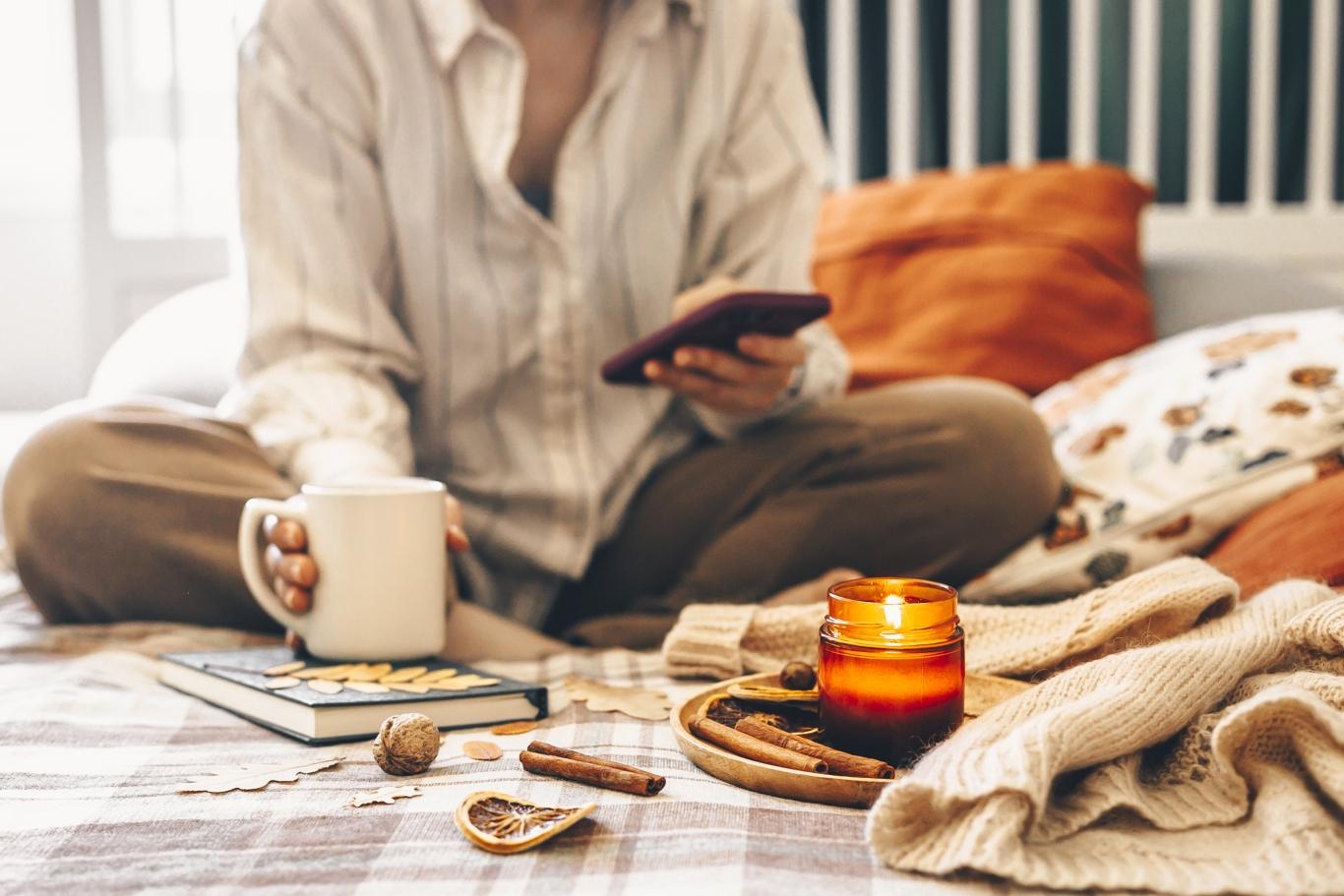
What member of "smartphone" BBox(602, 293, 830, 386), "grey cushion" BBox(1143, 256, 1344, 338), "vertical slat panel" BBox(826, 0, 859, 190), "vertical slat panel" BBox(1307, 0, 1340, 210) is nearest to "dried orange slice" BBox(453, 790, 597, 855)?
"smartphone" BBox(602, 293, 830, 386)

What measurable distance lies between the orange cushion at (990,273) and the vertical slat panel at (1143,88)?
324 millimetres

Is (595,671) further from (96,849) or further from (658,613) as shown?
(96,849)

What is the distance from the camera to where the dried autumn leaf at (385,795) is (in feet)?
2.01

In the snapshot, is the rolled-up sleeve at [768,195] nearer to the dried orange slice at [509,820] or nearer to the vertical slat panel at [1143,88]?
the dried orange slice at [509,820]

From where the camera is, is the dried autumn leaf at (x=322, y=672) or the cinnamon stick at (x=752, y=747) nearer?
the cinnamon stick at (x=752, y=747)

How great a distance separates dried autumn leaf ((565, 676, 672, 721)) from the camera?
2.51 ft

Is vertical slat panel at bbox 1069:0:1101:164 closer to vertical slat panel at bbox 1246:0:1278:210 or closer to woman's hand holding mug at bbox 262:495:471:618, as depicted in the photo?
vertical slat panel at bbox 1246:0:1278:210

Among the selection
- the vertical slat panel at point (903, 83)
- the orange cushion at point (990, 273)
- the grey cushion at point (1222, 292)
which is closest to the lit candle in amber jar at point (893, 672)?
the orange cushion at point (990, 273)

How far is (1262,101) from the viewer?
6.56ft

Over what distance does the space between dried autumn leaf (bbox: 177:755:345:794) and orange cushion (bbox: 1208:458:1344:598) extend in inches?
25.9

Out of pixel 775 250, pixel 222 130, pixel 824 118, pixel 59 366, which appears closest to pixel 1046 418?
pixel 775 250

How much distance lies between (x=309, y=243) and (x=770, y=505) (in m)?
0.45

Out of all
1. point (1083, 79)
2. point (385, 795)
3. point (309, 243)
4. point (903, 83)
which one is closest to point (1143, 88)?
point (1083, 79)

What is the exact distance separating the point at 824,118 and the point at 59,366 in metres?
1.83
